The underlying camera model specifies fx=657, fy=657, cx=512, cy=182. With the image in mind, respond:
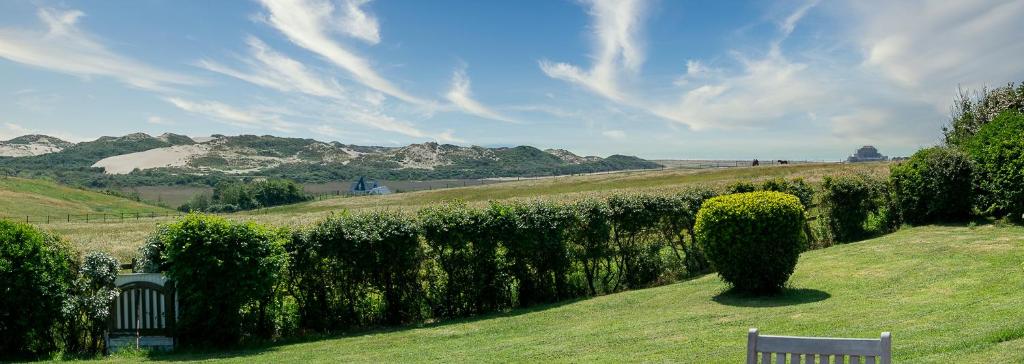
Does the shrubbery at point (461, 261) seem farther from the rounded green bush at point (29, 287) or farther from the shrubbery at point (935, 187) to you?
the shrubbery at point (935, 187)

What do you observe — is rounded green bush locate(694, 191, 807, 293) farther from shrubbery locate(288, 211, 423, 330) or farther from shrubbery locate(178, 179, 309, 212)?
shrubbery locate(178, 179, 309, 212)

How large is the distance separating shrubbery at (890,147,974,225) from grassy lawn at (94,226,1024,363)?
4.66 m

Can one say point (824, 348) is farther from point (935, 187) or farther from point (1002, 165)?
point (935, 187)

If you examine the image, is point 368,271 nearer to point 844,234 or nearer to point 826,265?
point 826,265

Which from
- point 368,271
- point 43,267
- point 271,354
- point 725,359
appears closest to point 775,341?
point 725,359

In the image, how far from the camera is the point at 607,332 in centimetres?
1046

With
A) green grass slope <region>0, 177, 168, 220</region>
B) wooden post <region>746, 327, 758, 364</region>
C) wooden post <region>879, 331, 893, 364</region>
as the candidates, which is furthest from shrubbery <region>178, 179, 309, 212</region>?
wooden post <region>879, 331, 893, 364</region>

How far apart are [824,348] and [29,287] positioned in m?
12.1

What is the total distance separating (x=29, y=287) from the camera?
10.9m

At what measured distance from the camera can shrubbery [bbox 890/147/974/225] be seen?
20.4m

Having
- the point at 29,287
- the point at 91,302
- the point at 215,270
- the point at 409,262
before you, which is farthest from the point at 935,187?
the point at 29,287

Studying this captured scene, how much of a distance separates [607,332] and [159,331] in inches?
312

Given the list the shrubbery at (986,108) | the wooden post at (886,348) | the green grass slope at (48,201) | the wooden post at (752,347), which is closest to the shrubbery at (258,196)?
the green grass slope at (48,201)

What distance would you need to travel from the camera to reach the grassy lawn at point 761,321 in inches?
322
